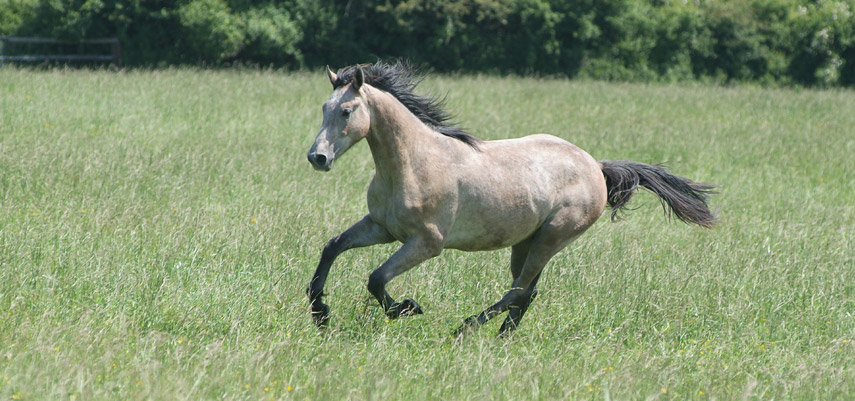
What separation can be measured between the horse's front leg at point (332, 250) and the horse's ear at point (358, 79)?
85 cm

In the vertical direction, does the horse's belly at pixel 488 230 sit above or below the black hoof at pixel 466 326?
above

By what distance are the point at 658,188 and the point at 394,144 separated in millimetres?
2388

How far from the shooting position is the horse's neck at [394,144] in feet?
15.8

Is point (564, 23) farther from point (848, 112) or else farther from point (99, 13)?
point (99, 13)

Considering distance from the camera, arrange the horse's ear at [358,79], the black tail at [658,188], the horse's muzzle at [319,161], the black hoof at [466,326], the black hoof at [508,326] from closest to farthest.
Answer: the horse's muzzle at [319,161] → the horse's ear at [358,79] → the black hoof at [466,326] → the black hoof at [508,326] → the black tail at [658,188]

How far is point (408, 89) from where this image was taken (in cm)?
515

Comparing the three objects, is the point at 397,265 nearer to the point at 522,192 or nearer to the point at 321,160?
the point at 321,160

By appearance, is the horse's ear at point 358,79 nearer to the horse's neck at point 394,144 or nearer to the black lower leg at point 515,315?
the horse's neck at point 394,144

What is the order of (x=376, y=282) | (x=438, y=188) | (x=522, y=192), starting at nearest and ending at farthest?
(x=376, y=282), (x=438, y=188), (x=522, y=192)

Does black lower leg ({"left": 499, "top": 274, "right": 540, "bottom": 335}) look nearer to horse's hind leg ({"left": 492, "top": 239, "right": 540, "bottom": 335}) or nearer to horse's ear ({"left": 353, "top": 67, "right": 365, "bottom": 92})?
horse's hind leg ({"left": 492, "top": 239, "right": 540, "bottom": 335})

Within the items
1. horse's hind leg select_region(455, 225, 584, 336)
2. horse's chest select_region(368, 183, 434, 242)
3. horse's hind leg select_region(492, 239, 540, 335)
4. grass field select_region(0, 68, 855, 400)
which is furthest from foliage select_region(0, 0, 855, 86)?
horse's chest select_region(368, 183, 434, 242)

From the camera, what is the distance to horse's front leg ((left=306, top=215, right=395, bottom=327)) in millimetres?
4961

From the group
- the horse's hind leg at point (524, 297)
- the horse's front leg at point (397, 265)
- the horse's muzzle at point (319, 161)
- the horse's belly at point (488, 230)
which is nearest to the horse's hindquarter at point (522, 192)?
the horse's belly at point (488, 230)

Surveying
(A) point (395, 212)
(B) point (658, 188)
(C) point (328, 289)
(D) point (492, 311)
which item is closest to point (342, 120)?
(A) point (395, 212)
